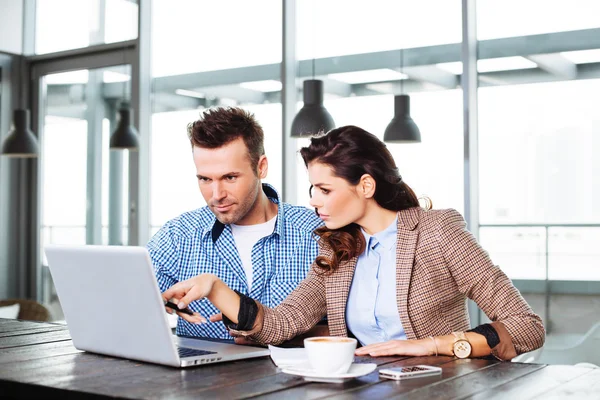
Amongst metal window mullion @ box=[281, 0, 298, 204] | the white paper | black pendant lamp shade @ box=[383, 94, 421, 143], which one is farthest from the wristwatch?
metal window mullion @ box=[281, 0, 298, 204]

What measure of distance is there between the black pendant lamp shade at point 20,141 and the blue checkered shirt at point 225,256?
118 inches

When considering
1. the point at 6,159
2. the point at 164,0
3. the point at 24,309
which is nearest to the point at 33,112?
the point at 6,159

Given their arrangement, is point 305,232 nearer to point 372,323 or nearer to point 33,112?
point 372,323

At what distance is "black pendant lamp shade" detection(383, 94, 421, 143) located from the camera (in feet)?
14.6

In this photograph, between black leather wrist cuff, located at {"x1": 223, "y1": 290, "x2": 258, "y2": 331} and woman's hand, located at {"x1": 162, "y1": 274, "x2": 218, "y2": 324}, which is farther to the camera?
black leather wrist cuff, located at {"x1": 223, "y1": 290, "x2": 258, "y2": 331}

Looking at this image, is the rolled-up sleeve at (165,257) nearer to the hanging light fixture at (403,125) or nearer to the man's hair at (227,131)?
the man's hair at (227,131)

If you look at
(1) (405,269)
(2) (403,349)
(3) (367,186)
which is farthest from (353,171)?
(2) (403,349)

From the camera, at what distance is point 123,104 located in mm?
5859

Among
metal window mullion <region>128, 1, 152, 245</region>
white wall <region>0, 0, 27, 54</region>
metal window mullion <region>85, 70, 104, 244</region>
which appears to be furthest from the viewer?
white wall <region>0, 0, 27, 54</region>

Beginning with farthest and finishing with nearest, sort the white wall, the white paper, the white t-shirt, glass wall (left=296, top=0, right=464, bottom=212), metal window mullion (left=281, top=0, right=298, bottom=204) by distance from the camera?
1. the white wall
2. metal window mullion (left=281, top=0, right=298, bottom=204)
3. glass wall (left=296, top=0, right=464, bottom=212)
4. the white t-shirt
5. the white paper

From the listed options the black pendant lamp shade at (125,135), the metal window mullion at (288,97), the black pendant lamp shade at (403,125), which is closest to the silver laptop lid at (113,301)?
the black pendant lamp shade at (403,125)

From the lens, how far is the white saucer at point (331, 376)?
165 cm

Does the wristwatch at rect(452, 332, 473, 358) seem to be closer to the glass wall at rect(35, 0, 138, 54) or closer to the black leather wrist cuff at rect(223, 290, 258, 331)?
the black leather wrist cuff at rect(223, 290, 258, 331)

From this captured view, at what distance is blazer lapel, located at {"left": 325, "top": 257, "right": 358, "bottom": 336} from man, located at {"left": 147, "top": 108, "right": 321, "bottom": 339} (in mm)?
287
